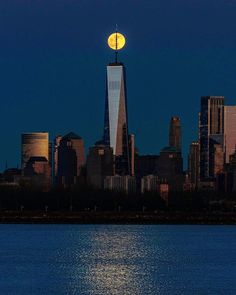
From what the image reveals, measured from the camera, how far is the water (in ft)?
309

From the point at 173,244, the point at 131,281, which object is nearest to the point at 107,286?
the point at 131,281

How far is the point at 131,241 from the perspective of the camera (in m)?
161

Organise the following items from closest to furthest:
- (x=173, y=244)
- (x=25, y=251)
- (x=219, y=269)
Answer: (x=219, y=269)
(x=25, y=251)
(x=173, y=244)

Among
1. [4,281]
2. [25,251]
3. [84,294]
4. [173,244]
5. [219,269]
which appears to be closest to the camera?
[84,294]

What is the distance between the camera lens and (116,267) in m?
111

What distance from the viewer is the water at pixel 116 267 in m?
94.3

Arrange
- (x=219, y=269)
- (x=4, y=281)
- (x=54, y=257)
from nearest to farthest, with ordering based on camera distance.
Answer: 1. (x=4, y=281)
2. (x=219, y=269)
3. (x=54, y=257)

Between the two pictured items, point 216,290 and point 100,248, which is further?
point 100,248

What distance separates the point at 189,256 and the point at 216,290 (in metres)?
34.3

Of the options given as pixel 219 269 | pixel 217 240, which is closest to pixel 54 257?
pixel 219 269

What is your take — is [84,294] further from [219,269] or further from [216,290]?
[219,269]

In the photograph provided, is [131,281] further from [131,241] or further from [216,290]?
[131,241]

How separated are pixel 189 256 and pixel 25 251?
54.8 ft

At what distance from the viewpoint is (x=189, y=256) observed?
12694 centimetres
